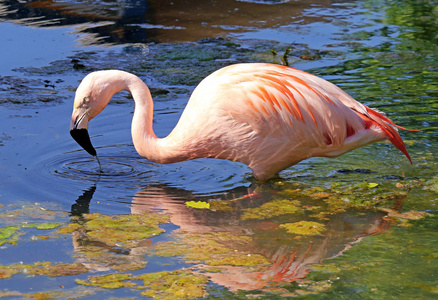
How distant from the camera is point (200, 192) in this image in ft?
14.5

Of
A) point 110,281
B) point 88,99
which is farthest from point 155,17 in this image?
point 110,281

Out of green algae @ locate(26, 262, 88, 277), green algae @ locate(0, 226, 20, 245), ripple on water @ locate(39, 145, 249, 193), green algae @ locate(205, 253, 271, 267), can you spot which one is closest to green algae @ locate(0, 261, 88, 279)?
green algae @ locate(26, 262, 88, 277)

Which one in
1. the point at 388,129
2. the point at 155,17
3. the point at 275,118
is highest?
the point at 155,17

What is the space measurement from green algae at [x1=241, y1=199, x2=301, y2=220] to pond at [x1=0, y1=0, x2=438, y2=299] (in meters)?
0.01

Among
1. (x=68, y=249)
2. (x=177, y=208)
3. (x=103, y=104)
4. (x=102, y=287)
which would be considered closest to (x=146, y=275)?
(x=102, y=287)

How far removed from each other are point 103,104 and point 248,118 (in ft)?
3.38

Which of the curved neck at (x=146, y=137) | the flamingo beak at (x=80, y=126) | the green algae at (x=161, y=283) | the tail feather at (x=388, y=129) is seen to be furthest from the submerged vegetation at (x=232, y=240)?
the flamingo beak at (x=80, y=126)

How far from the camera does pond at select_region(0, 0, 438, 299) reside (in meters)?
3.14

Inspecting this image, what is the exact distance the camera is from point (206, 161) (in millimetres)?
5027

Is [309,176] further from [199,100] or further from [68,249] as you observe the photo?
[68,249]

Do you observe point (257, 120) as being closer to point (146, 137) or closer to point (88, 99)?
point (146, 137)

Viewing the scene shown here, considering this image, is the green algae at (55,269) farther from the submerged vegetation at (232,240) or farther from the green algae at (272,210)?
the green algae at (272,210)

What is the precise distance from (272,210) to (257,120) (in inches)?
23.0

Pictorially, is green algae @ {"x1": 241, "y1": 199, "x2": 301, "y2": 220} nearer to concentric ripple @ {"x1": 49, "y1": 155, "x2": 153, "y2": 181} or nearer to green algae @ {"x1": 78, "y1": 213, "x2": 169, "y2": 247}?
green algae @ {"x1": 78, "y1": 213, "x2": 169, "y2": 247}
